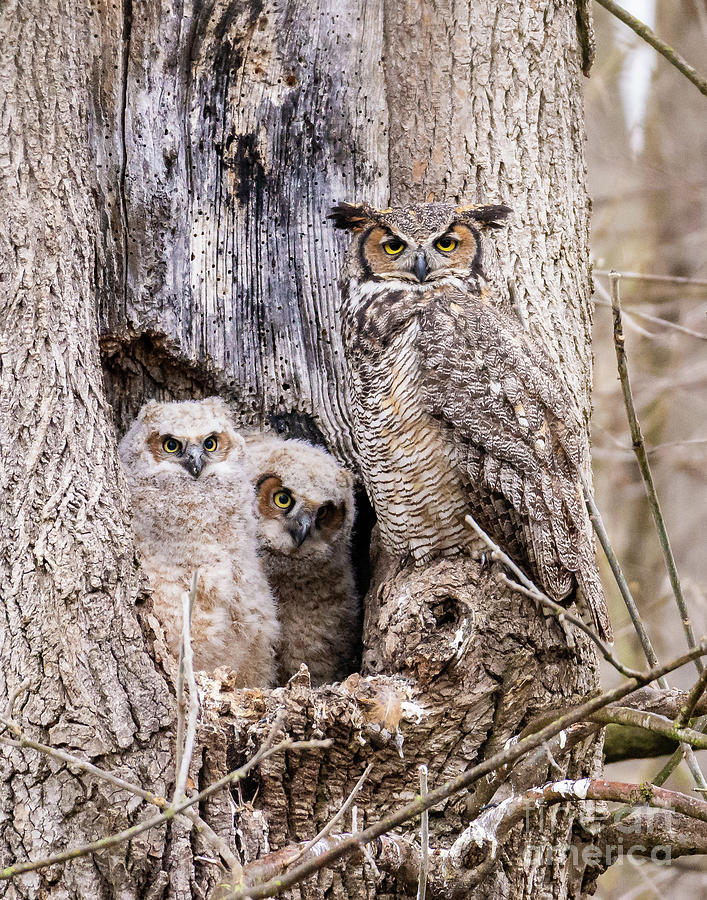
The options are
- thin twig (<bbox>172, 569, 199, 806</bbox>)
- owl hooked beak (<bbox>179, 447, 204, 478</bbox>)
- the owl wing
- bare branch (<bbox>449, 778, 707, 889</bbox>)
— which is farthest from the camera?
owl hooked beak (<bbox>179, 447, 204, 478</bbox>)

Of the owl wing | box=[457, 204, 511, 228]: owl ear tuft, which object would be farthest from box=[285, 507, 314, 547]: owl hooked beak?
box=[457, 204, 511, 228]: owl ear tuft

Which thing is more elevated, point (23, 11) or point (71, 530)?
point (23, 11)

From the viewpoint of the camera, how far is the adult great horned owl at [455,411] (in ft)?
9.11

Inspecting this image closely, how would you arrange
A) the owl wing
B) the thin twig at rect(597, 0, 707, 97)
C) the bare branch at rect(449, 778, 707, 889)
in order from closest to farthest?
the bare branch at rect(449, 778, 707, 889)
the thin twig at rect(597, 0, 707, 97)
the owl wing

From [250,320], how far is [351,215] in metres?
0.47

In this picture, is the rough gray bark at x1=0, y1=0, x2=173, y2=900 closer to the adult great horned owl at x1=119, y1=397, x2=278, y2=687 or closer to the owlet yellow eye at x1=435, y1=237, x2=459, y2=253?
the adult great horned owl at x1=119, y1=397, x2=278, y2=687

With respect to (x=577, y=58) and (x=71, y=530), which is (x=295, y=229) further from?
(x=71, y=530)

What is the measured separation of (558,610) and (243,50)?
2299mm

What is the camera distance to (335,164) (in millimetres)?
3361

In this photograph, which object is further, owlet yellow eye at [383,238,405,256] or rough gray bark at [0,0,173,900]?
owlet yellow eye at [383,238,405,256]

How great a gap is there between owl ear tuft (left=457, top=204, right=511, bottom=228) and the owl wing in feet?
1.09

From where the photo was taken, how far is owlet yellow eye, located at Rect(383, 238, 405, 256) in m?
3.13

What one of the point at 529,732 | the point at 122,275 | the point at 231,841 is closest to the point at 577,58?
the point at 122,275

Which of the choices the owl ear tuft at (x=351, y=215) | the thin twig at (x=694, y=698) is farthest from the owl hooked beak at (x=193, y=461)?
the thin twig at (x=694, y=698)
